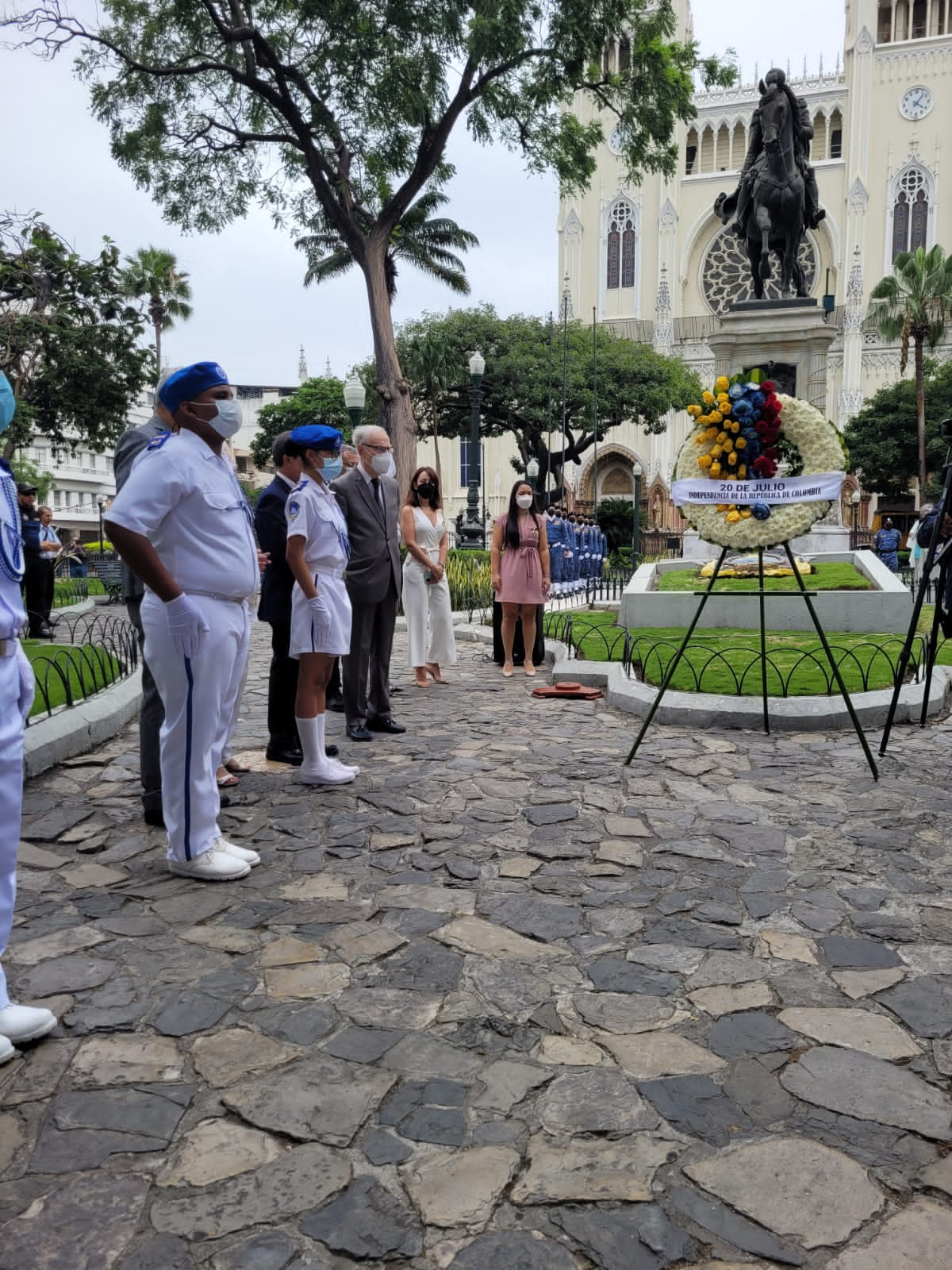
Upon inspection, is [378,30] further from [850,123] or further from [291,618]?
[850,123]

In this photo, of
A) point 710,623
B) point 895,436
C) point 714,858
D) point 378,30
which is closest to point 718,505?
point 714,858

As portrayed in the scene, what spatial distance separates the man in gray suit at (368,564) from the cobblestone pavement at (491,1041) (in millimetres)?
1648

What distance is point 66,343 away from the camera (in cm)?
2241

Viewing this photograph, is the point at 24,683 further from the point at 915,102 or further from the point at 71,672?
the point at 915,102

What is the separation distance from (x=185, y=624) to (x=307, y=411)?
173 feet

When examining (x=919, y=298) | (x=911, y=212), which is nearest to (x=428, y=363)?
(x=919, y=298)

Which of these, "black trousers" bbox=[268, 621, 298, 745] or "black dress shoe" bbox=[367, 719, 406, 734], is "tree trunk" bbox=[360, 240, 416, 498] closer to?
"black dress shoe" bbox=[367, 719, 406, 734]

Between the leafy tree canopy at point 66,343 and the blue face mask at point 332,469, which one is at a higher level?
the leafy tree canopy at point 66,343

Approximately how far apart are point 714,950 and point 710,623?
341 inches

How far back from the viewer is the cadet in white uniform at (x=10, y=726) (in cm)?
269

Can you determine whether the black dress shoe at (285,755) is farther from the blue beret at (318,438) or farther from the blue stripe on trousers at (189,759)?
the blue stripe on trousers at (189,759)

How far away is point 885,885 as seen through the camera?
3896 mm

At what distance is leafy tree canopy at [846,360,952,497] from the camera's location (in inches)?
1672

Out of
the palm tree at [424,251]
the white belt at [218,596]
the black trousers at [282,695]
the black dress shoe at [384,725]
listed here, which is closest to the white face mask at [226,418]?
the white belt at [218,596]
